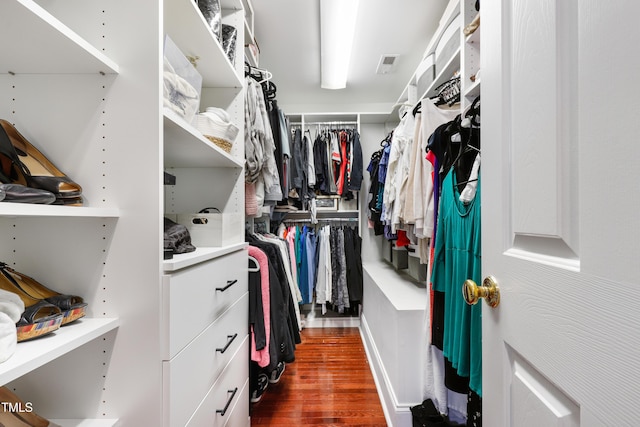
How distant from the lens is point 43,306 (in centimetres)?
56

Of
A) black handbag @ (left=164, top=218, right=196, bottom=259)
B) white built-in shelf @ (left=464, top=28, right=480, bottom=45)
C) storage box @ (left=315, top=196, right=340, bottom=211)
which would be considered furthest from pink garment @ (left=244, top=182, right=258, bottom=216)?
storage box @ (left=315, top=196, right=340, bottom=211)

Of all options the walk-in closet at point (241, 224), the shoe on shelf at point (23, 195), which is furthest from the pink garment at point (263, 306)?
the shoe on shelf at point (23, 195)

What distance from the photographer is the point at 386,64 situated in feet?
7.74

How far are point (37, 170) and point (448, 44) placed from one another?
1.81 metres

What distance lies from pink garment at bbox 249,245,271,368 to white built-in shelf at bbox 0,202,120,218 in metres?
0.82

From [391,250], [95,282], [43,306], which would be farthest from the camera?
[391,250]

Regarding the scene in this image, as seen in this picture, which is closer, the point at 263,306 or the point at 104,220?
the point at 104,220

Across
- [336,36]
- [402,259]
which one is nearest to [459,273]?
[402,259]

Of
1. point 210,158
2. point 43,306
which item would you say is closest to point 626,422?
point 43,306

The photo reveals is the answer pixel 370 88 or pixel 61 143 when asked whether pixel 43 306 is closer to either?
pixel 61 143

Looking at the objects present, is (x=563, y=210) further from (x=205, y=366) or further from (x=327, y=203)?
(x=327, y=203)

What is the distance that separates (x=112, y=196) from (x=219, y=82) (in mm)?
844

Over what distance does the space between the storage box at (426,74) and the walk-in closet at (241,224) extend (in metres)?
0.22

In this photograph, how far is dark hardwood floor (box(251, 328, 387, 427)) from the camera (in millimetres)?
1570
